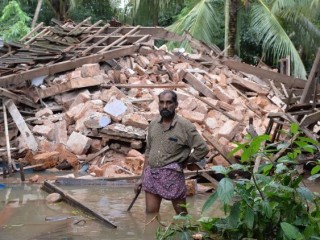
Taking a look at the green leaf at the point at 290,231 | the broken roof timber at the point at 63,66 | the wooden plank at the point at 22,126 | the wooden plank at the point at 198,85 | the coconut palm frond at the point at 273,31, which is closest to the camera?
the green leaf at the point at 290,231

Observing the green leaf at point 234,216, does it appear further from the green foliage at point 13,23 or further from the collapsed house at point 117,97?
the green foliage at point 13,23

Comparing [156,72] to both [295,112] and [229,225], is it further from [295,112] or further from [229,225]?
[229,225]

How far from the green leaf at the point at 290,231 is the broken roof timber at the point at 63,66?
930 centimetres

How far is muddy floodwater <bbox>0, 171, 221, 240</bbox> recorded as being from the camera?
6.09 metres

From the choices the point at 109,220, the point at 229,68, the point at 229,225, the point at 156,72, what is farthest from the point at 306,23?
the point at 229,225

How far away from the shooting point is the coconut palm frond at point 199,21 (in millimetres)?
17734

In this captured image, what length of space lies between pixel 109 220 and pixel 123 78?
7.03 meters

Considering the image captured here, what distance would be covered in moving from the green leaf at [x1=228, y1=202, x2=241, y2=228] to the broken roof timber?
352 inches

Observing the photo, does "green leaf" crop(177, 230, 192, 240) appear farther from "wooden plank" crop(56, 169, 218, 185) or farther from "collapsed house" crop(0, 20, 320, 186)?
"wooden plank" crop(56, 169, 218, 185)

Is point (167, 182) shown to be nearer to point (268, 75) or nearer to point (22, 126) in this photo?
point (22, 126)

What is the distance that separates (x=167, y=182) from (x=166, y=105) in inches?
31.9

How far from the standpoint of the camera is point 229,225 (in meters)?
3.68

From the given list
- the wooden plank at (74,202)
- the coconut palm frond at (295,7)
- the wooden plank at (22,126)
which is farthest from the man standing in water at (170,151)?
the coconut palm frond at (295,7)

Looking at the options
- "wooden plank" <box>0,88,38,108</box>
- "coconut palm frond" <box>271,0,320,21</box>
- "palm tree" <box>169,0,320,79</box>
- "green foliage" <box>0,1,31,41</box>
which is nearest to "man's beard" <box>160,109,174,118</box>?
"wooden plank" <box>0,88,38,108</box>
